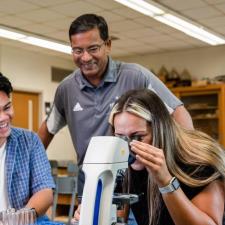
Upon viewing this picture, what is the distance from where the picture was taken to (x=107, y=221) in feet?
3.20

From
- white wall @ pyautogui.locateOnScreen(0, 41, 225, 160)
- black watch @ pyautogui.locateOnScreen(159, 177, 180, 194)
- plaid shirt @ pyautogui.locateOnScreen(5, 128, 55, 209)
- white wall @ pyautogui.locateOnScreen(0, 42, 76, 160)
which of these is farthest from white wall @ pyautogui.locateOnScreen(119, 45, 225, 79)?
black watch @ pyautogui.locateOnScreen(159, 177, 180, 194)

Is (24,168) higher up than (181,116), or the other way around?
(181,116)

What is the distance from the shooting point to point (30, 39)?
6.71 meters

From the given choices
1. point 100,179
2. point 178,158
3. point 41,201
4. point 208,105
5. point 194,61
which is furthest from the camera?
point 194,61

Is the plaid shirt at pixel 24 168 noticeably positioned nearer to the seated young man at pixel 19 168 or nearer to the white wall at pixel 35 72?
the seated young man at pixel 19 168

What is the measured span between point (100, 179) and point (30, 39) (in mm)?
6030

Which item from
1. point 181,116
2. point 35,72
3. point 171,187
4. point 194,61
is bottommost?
point 171,187

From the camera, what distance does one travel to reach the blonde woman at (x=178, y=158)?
4.23ft

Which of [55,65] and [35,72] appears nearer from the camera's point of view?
[35,72]

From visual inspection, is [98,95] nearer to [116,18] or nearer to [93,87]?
[93,87]

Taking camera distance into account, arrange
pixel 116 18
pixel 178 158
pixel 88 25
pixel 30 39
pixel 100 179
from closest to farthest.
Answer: pixel 100 179 < pixel 178 158 < pixel 88 25 < pixel 116 18 < pixel 30 39

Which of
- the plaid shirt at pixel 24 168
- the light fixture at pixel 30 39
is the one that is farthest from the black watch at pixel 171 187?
the light fixture at pixel 30 39

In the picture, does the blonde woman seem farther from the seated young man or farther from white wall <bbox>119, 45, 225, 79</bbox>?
white wall <bbox>119, 45, 225, 79</bbox>

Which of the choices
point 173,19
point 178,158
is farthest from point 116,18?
point 178,158
